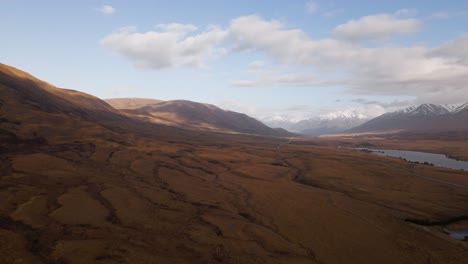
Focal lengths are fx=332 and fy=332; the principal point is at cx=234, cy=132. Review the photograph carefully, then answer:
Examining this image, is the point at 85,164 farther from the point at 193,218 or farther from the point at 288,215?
the point at 288,215

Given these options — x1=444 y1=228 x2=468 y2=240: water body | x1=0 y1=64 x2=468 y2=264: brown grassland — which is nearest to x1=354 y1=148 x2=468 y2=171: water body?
x1=0 y1=64 x2=468 y2=264: brown grassland

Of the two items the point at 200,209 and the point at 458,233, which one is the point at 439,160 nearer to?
the point at 458,233

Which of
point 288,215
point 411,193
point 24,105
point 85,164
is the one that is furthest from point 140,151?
point 411,193

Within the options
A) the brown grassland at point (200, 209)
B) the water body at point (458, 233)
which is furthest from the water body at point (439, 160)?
the water body at point (458, 233)

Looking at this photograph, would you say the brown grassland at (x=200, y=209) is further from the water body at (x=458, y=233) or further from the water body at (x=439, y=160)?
the water body at (x=439, y=160)

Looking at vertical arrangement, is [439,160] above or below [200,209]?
above

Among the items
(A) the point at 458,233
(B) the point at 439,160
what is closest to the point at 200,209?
(A) the point at 458,233
